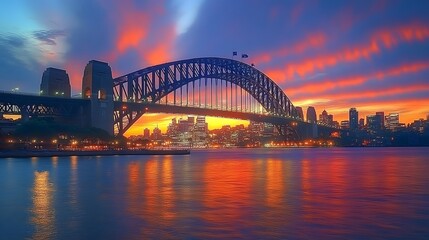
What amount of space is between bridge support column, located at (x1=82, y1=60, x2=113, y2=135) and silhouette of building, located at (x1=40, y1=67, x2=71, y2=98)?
18.8 ft

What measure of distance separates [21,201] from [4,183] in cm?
913

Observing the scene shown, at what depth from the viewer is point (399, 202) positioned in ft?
69.0

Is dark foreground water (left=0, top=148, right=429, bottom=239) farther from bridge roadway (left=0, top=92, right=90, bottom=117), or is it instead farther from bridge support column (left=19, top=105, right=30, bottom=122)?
bridge support column (left=19, top=105, right=30, bottom=122)

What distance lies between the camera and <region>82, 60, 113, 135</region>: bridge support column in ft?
258

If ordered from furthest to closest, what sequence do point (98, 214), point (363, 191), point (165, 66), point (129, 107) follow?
point (165, 66)
point (129, 107)
point (363, 191)
point (98, 214)

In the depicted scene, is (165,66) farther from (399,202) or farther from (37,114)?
(399,202)

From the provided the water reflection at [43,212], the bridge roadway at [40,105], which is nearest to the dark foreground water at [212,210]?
the water reflection at [43,212]

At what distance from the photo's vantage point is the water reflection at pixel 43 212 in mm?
14211

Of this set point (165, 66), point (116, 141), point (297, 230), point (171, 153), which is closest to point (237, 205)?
point (297, 230)

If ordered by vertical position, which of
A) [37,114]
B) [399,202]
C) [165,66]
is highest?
[165,66]

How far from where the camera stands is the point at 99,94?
7994cm

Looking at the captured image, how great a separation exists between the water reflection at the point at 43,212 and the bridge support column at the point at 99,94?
167ft

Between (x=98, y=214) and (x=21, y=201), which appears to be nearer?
(x=98, y=214)

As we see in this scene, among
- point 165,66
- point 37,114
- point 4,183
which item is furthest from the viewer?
point 165,66
